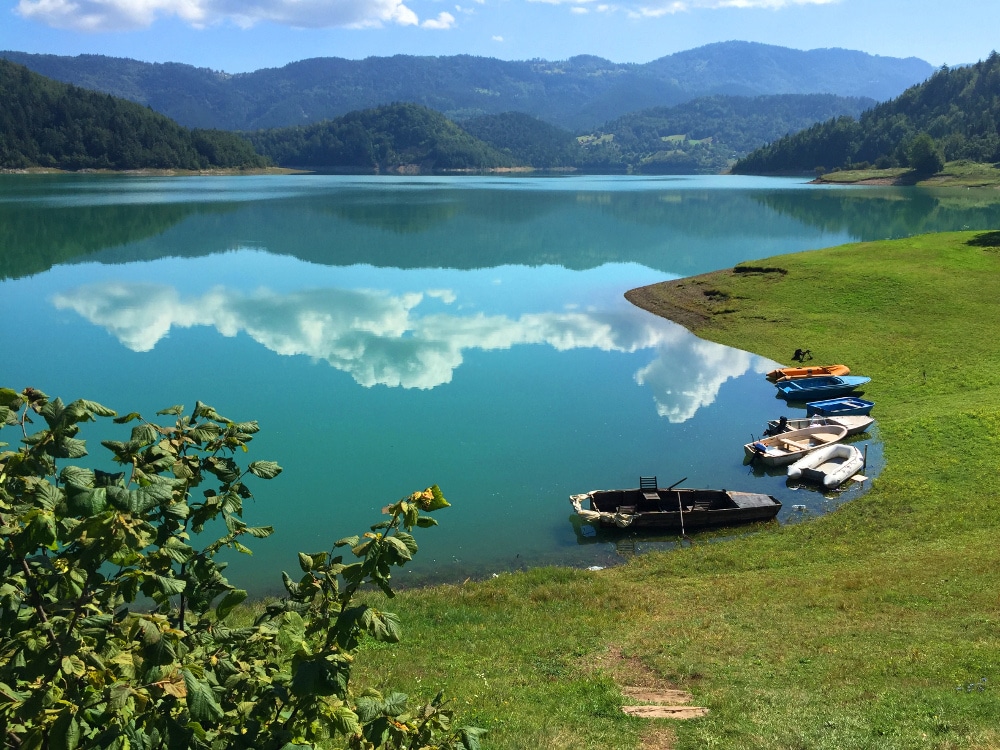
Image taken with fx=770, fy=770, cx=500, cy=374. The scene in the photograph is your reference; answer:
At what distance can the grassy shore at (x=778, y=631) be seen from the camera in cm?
1112

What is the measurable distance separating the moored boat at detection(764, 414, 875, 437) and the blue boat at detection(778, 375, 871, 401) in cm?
405

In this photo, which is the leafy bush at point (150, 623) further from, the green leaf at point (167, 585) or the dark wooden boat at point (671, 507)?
the dark wooden boat at point (671, 507)

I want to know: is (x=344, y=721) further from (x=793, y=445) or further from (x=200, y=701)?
(x=793, y=445)

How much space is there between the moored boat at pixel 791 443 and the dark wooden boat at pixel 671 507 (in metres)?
3.89

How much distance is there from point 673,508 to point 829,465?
25.9 ft

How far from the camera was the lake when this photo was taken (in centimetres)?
2606

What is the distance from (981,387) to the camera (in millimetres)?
37562

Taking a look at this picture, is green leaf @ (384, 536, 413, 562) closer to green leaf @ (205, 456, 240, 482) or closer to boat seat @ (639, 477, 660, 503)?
green leaf @ (205, 456, 240, 482)

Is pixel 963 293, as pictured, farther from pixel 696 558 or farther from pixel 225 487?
pixel 225 487

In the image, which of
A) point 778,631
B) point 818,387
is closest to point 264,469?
point 778,631

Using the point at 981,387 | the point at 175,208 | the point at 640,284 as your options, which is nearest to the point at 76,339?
the point at 640,284

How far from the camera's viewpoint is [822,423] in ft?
109

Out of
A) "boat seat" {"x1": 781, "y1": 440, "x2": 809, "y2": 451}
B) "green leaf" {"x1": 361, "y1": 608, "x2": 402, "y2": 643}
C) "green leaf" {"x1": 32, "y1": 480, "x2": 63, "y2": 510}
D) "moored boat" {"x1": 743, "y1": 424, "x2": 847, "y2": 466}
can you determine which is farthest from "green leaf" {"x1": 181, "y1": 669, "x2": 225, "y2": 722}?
"boat seat" {"x1": 781, "y1": 440, "x2": 809, "y2": 451}

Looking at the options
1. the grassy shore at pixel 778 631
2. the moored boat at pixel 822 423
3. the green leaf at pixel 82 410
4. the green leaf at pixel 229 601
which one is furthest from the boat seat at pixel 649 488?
the green leaf at pixel 82 410
